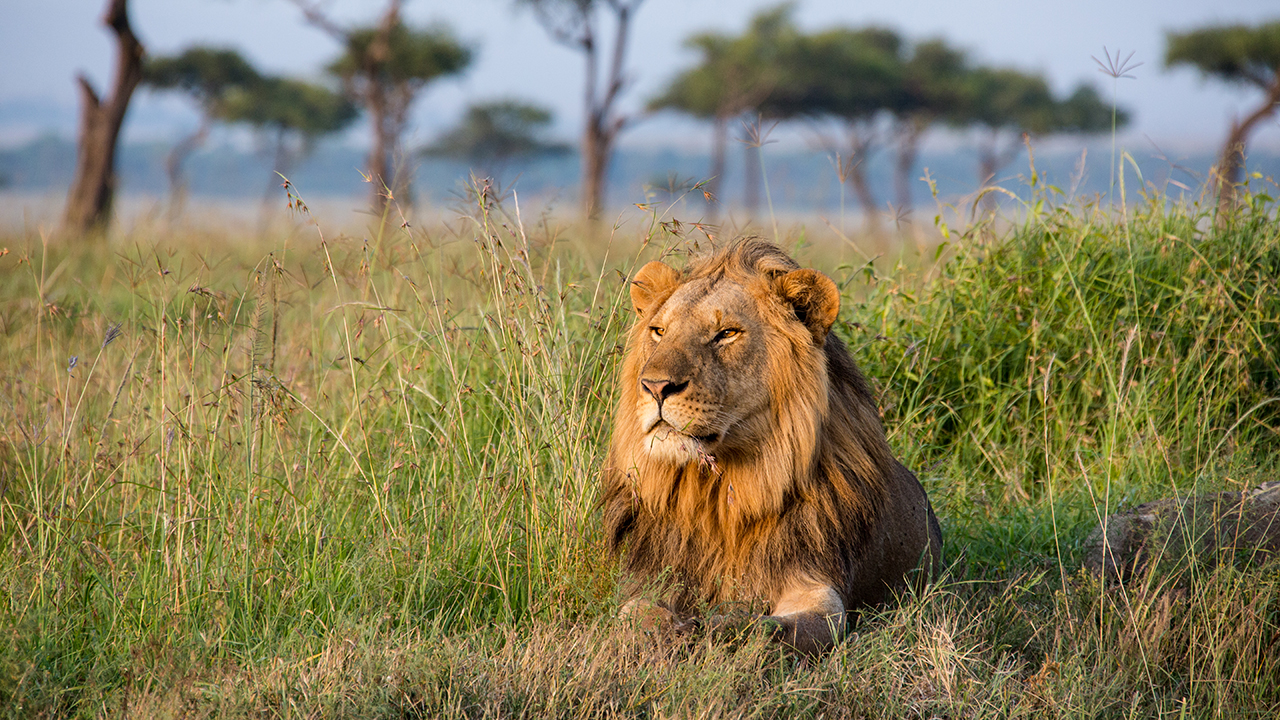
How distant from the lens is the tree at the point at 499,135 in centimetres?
4266

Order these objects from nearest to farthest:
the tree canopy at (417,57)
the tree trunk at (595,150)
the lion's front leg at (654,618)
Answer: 1. the lion's front leg at (654,618)
2. the tree trunk at (595,150)
3. the tree canopy at (417,57)

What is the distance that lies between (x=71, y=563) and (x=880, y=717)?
7.71ft

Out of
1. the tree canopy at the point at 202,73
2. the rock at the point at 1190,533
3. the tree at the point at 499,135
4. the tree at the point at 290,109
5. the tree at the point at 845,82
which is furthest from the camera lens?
the tree at the point at 499,135

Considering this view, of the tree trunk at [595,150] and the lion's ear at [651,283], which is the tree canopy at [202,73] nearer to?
the tree trunk at [595,150]

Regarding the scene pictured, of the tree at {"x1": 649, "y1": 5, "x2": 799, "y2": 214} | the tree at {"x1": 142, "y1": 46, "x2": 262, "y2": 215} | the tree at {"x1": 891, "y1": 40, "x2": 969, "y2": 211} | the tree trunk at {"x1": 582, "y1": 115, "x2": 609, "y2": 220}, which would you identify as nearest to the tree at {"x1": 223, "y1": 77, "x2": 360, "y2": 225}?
the tree at {"x1": 142, "y1": 46, "x2": 262, "y2": 215}

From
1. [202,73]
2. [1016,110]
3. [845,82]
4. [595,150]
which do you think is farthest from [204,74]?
[1016,110]

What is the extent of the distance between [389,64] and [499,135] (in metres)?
18.1

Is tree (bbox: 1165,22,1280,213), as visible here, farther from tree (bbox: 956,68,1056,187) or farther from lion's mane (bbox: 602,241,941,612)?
lion's mane (bbox: 602,241,941,612)

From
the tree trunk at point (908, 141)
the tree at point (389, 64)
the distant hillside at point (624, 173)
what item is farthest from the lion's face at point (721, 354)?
the tree trunk at point (908, 141)

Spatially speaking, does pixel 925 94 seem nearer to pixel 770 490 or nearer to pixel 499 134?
pixel 499 134

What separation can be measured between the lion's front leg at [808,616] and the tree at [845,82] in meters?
28.2

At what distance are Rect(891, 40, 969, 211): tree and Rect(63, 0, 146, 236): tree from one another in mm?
25077

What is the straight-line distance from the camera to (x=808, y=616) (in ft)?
9.30

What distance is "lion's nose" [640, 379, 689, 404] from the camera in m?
2.71
